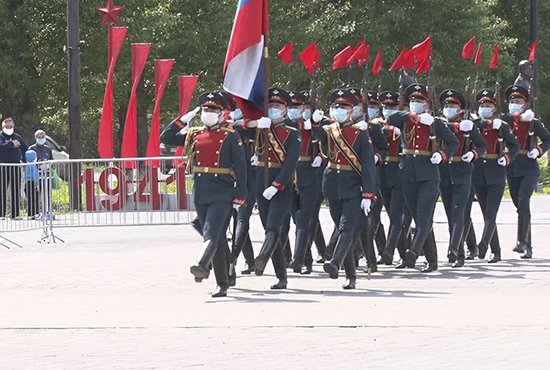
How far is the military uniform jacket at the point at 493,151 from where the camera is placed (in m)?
18.8

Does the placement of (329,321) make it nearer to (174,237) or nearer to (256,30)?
(256,30)

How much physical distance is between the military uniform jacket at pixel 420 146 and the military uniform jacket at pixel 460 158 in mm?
595

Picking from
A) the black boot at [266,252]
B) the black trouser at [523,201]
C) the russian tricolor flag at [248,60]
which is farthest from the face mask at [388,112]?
the black boot at [266,252]

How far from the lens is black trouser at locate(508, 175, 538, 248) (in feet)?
63.6

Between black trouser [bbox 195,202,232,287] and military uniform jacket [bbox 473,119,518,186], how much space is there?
4762mm

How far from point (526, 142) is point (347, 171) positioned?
4.29 metres

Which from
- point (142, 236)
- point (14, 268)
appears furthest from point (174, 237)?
point (14, 268)

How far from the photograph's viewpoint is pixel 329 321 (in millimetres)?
12742

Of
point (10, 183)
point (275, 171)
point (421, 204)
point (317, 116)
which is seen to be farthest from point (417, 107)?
point (10, 183)

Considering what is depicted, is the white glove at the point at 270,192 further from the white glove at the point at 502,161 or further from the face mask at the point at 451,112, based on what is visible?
the white glove at the point at 502,161

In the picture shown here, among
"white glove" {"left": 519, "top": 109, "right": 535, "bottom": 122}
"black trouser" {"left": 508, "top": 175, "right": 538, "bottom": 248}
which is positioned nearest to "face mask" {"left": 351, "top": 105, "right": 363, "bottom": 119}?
"white glove" {"left": 519, "top": 109, "right": 535, "bottom": 122}

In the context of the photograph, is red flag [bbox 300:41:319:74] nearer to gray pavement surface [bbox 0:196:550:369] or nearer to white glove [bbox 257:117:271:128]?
white glove [bbox 257:117:271:128]

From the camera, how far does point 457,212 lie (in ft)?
59.9

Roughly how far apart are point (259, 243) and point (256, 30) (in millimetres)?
5685
